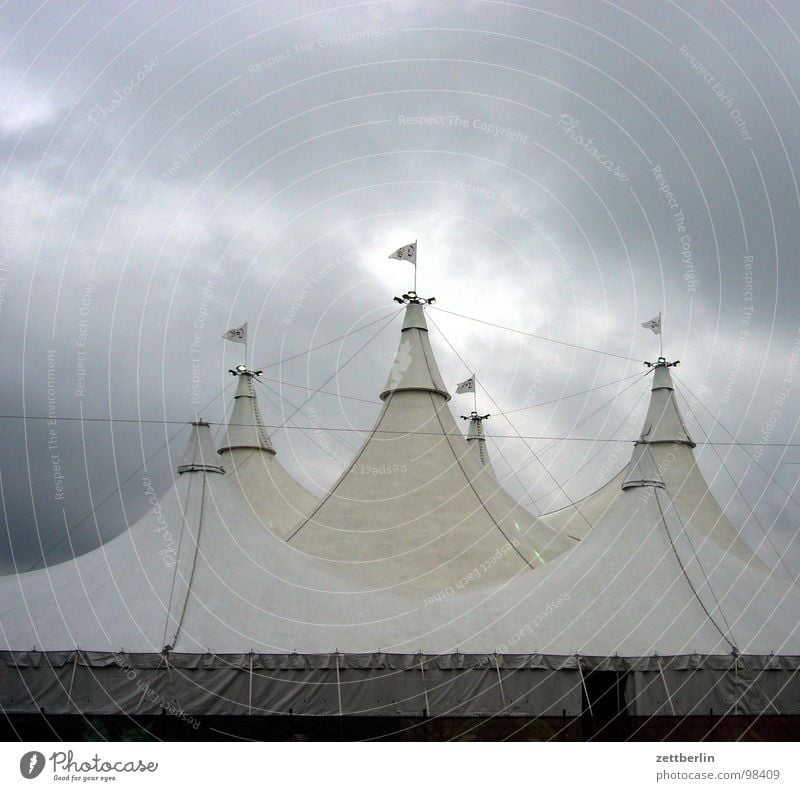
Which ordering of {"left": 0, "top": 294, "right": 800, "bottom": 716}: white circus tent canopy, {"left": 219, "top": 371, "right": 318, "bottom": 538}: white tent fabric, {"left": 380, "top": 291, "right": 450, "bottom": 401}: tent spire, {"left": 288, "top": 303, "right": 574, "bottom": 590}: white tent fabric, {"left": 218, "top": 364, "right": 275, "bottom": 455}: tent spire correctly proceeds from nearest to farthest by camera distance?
{"left": 0, "top": 294, "right": 800, "bottom": 716}: white circus tent canopy
{"left": 288, "top": 303, "right": 574, "bottom": 590}: white tent fabric
{"left": 380, "top": 291, "right": 450, "bottom": 401}: tent spire
{"left": 219, "top": 371, "right": 318, "bottom": 538}: white tent fabric
{"left": 218, "top": 364, "right": 275, "bottom": 455}: tent spire

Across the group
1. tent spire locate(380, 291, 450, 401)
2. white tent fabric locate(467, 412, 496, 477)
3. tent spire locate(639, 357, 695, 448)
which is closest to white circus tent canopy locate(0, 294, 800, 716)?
tent spire locate(380, 291, 450, 401)

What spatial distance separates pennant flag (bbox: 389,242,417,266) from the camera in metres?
27.4

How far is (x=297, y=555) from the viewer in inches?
794

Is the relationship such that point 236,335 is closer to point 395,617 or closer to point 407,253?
point 407,253

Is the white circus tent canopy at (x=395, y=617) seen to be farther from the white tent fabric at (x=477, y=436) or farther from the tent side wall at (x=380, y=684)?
the white tent fabric at (x=477, y=436)

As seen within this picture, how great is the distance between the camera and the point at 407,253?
1083 inches

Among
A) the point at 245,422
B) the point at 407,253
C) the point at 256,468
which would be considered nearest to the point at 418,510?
the point at 407,253

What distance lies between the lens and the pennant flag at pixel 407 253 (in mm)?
27422

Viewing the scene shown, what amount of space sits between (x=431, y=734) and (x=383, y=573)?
6971 millimetres

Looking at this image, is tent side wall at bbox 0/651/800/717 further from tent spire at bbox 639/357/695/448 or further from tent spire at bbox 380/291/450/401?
tent spire at bbox 639/357/695/448

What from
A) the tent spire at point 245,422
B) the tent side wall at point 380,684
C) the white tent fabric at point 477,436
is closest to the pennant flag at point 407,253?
the tent spire at point 245,422

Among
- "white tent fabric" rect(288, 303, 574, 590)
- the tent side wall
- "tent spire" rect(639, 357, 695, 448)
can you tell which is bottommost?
the tent side wall
